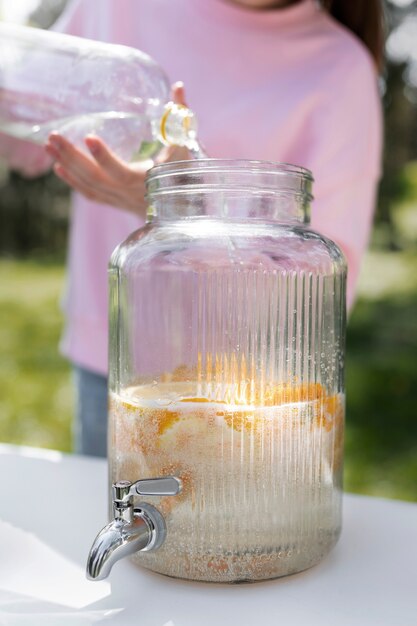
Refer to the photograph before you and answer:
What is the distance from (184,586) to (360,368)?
9.34 feet

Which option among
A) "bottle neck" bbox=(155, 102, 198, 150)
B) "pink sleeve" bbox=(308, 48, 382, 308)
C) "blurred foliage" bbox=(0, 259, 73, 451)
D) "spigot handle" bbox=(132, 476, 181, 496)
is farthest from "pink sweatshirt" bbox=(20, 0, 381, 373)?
"blurred foliage" bbox=(0, 259, 73, 451)

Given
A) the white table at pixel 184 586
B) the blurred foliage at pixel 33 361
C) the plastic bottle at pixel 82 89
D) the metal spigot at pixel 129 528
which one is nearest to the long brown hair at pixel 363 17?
the plastic bottle at pixel 82 89

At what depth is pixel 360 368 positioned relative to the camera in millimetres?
3309

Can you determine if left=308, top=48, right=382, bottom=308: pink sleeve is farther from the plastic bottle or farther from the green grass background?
the green grass background

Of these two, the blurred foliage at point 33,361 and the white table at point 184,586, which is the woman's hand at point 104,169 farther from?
the blurred foliage at point 33,361

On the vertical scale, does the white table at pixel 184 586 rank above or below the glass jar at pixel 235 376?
below

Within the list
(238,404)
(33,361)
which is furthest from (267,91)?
(33,361)

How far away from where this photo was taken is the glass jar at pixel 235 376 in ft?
1.76

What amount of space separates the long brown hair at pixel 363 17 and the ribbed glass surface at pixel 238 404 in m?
0.71

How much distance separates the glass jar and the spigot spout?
1.0 inches

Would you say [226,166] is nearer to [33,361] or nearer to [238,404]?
[238,404]

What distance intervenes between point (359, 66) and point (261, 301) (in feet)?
2.06

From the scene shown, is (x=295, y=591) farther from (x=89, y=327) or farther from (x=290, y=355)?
(x=89, y=327)

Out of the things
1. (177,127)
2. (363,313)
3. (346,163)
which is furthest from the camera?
(363,313)
